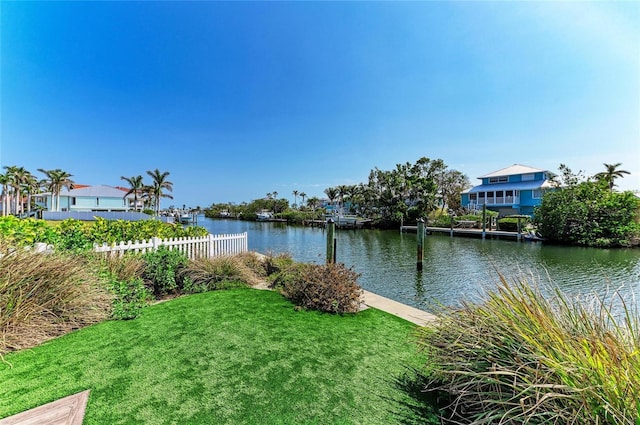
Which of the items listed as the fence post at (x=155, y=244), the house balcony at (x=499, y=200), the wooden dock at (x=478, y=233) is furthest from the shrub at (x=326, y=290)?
the house balcony at (x=499, y=200)

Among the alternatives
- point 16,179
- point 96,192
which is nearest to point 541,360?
point 96,192

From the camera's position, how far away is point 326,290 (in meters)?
5.78

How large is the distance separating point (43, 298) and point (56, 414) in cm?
244

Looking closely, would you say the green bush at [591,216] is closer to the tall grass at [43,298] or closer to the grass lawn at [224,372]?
the grass lawn at [224,372]

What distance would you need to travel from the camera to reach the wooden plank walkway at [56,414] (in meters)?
2.35

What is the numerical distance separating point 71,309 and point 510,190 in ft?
148

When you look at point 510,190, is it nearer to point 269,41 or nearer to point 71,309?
point 269,41

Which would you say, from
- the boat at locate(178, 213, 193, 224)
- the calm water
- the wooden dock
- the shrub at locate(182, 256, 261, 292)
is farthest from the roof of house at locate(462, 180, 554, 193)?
the boat at locate(178, 213, 193, 224)

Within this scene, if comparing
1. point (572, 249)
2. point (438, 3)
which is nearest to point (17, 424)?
point (438, 3)

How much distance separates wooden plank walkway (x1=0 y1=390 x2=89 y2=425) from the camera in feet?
7.72

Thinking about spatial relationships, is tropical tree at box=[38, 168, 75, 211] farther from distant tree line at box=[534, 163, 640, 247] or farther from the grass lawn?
distant tree line at box=[534, 163, 640, 247]

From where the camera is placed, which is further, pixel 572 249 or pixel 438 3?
pixel 572 249

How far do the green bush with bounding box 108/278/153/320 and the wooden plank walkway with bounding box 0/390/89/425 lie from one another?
90.4 inches

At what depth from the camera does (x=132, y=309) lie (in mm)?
4914
